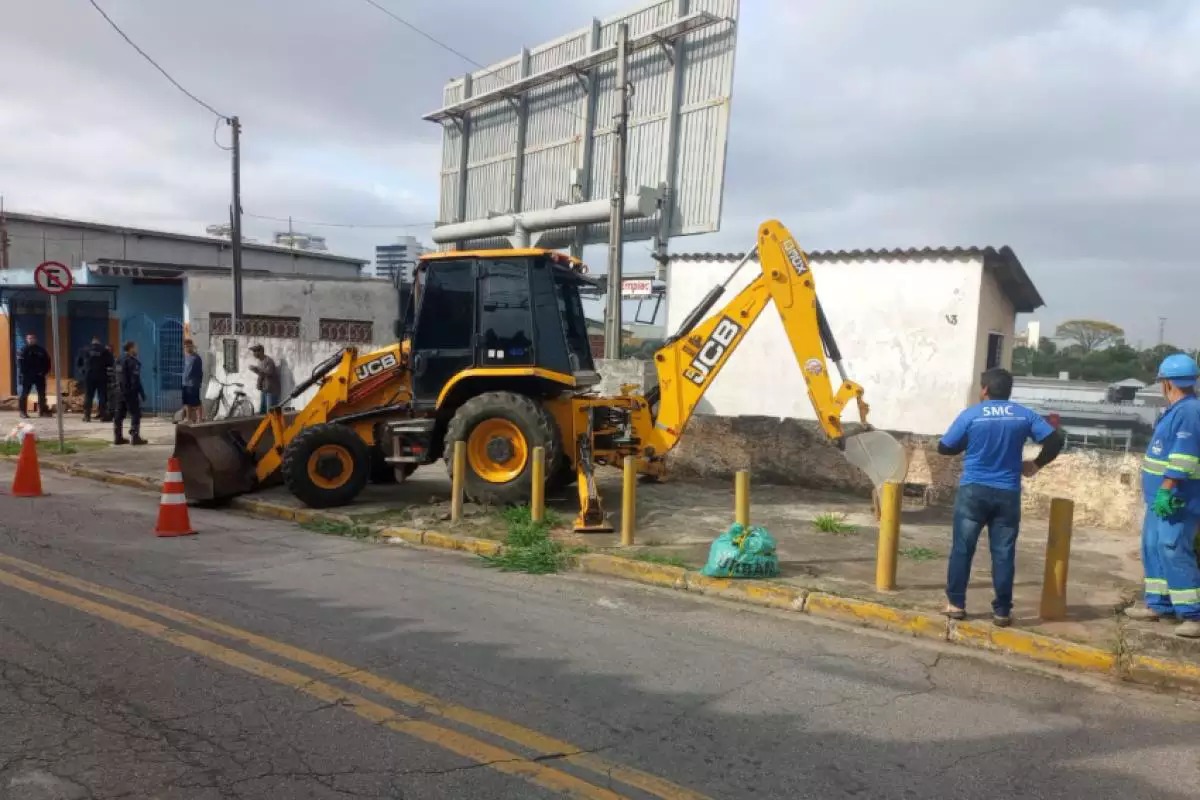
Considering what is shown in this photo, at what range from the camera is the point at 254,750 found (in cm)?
375

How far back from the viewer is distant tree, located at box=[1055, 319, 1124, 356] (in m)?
24.4

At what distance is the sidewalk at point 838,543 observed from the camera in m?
5.84

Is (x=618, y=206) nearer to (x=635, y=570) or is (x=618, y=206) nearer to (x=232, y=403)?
(x=635, y=570)

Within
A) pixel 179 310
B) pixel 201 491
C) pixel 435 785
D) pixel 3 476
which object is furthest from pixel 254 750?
pixel 179 310

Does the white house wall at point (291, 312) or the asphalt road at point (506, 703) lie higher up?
the white house wall at point (291, 312)

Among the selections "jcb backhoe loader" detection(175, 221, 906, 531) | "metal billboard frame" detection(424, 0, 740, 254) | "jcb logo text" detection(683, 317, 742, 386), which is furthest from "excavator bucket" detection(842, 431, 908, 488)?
"metal billboard frame" detection(424, 0, 740, 254)

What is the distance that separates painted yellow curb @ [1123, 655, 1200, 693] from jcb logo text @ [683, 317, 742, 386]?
4796mm

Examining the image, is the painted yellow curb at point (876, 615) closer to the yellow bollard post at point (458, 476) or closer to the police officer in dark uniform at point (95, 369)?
the yellow bollard post at point (458, 476)

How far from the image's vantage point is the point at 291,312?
18.6 metres

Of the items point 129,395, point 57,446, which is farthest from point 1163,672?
point 57,446

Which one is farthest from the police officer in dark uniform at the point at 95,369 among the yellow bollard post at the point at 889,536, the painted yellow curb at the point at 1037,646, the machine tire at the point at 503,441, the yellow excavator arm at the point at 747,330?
the painted yellow curb at the point at 1037,646

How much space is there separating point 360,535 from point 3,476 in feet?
20.9

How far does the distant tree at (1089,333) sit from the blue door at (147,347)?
2351 cm

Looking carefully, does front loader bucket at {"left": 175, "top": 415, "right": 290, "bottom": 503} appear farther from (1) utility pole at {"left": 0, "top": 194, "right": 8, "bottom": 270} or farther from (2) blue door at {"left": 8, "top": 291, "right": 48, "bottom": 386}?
(1) utility pole at {"left": 0, "top": 194, "right": 8, "bottom": 270}
